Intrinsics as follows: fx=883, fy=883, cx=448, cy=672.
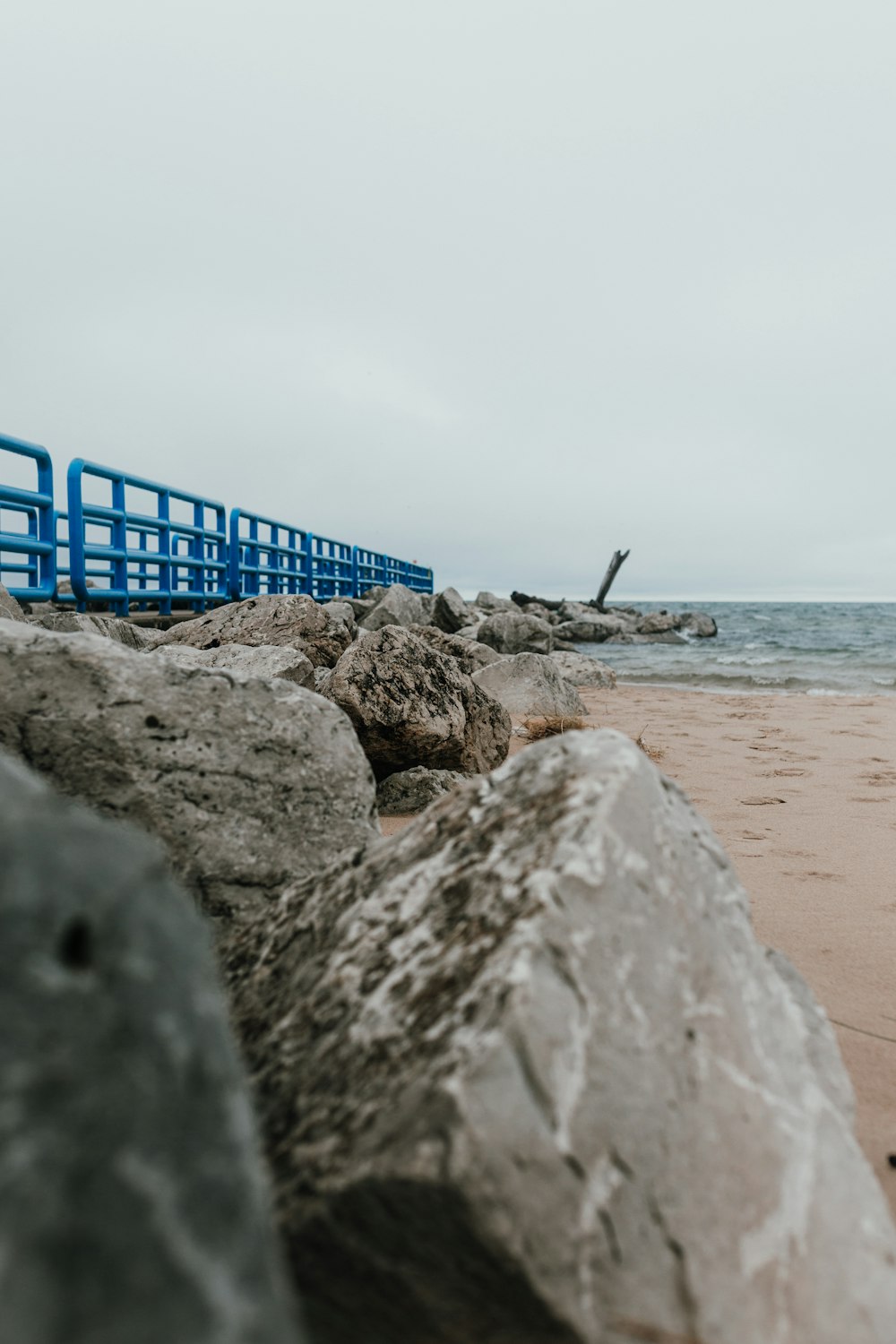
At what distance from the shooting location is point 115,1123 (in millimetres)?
650

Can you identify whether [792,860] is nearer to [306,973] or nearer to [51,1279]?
[306,973]

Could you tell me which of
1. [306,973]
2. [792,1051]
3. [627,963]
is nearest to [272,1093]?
[306,973]

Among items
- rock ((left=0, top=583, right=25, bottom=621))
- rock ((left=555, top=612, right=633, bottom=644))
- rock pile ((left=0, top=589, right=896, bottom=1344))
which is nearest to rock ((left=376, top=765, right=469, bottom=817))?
rock pile ((left=0, top=589, right=896, bottom=1344))

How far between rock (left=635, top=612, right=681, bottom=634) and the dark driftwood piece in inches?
232

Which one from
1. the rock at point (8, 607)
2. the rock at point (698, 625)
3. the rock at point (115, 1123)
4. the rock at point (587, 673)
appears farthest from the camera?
the rock at point (698, 625)

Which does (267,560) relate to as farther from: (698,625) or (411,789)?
(698,625)

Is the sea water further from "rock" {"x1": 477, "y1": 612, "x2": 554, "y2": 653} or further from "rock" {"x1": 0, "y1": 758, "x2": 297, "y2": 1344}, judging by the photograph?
→ "rock" {"x1": 0, "y1": 758, "x2": 297, "y2": 1344}

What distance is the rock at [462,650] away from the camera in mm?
7812

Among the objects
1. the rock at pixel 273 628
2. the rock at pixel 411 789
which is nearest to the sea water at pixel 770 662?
the rock at pixel 273 628

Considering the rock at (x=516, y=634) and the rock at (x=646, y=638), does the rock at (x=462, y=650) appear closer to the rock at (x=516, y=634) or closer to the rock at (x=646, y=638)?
the rock at (x=516, y=634)

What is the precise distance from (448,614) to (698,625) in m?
15.0

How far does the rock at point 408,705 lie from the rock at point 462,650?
3227 mm

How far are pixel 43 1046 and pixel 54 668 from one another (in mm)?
1564

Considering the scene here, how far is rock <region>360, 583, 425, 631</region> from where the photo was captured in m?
13.6
